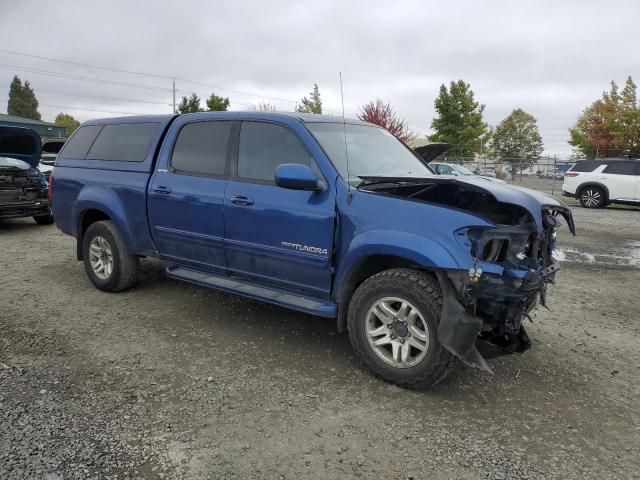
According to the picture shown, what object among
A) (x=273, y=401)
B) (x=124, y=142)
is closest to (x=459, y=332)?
(x=273, y=401)

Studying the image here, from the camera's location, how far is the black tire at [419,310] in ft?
10.9

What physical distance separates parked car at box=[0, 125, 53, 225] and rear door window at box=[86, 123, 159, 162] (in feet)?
16.0

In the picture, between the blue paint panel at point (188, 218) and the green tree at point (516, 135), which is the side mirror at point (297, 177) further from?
the green tree at point (516, 135)

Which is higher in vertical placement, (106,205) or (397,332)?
(106,205)

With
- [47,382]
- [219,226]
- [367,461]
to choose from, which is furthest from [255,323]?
[367,461]

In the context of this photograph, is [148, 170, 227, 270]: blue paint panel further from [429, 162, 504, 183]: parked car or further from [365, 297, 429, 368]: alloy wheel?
[429, 162, 504, 183]: parked car

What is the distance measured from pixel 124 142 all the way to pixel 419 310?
371cm

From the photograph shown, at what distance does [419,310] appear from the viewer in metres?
3.36

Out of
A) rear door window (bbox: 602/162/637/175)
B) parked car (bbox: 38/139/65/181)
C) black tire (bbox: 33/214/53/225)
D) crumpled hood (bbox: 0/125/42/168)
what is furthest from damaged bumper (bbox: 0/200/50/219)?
rear door window (bbox: 602/162/637/175)

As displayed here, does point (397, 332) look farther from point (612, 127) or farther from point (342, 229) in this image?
point (612, 127)

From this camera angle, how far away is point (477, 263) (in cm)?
319

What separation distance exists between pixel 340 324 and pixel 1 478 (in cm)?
221

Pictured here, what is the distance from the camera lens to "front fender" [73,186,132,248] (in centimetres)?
525

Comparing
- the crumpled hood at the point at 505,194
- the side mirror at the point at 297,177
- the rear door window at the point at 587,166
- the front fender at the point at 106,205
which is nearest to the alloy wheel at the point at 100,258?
the front fender at the point at 106,205
